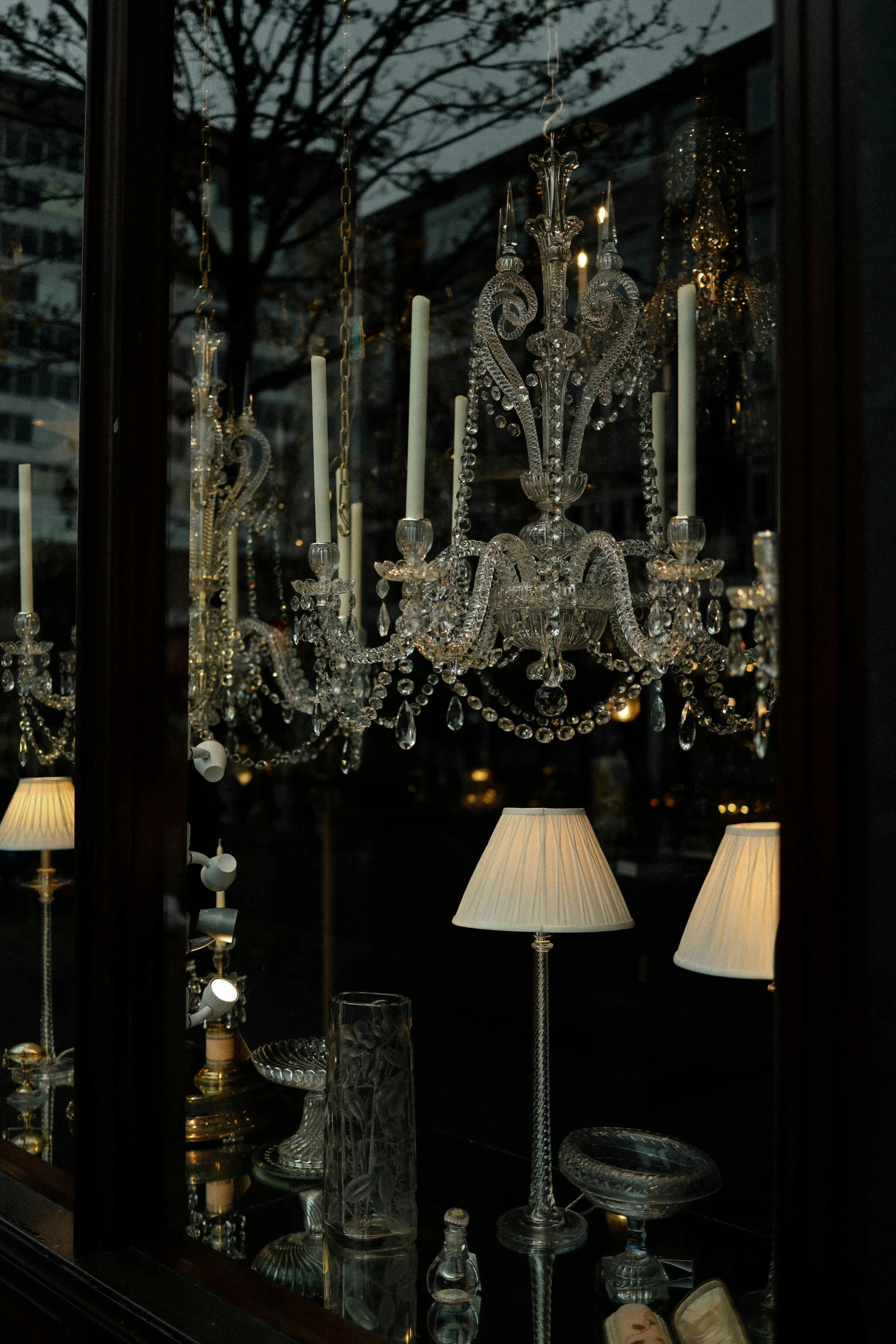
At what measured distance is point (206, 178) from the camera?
2885 millimetres

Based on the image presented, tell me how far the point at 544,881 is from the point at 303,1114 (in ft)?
2.34

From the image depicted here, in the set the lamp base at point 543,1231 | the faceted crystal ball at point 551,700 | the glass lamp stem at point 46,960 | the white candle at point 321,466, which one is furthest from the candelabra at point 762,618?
the glass lamp stem at point 46,960

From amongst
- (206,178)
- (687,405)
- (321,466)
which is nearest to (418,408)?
(321,466)

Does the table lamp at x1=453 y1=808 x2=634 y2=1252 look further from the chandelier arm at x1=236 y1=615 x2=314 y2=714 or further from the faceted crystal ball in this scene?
the chandelier arm at x1=236 y1=615 x2=314 y2=714

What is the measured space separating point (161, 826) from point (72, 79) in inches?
61.9

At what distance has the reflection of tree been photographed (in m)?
2.53

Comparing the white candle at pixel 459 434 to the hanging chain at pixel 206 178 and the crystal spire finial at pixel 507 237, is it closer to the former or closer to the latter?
the crystal spire finial at pixel 507 237

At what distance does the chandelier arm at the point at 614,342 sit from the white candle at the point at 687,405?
254mm

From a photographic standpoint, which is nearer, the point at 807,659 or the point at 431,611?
the point at 807,659

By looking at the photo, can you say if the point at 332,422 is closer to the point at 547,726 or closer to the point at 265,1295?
the point at 547,726

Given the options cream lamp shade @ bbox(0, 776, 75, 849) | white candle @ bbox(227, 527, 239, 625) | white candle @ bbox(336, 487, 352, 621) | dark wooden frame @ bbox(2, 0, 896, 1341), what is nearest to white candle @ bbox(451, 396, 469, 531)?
white candle @ bbox(336, 487, 352, 621)

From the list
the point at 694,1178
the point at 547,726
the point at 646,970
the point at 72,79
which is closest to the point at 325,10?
the point at 72,79

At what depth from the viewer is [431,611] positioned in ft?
5.13

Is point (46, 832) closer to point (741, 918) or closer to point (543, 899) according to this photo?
point (543, 899)
